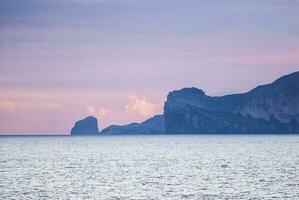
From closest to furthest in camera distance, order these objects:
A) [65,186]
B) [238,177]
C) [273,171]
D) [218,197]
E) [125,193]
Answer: [218,197] → [125,193] → [65,186] → [238,177] → [273,171]

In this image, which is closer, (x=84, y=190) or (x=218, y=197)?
(x=218, y=197)

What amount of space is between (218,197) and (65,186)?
26.2 meters

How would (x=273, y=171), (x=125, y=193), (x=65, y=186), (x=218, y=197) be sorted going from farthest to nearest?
(x=273, y=171) < (x=65, y=186) < (x=125, y=193) < (x=218, y=197)

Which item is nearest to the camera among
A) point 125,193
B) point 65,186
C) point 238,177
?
point 125,193

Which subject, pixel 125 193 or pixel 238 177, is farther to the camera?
pixel 238 177

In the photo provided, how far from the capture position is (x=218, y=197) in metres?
84.7

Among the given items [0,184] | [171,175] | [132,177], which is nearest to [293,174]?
[171,175]

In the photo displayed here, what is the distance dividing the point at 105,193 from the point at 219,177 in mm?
29942

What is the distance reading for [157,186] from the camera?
99750 mm

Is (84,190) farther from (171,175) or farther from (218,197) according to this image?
(171,175)

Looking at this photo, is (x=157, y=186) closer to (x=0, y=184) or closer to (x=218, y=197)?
(x=218, y=197)

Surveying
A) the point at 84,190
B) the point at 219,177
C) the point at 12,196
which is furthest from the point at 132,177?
the point at 12,196

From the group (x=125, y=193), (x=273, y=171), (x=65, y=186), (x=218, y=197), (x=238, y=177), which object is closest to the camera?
(x=218, y=197)

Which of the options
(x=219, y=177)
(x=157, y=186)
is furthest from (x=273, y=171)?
(x=157, y=186)
